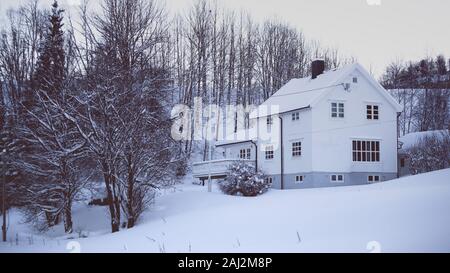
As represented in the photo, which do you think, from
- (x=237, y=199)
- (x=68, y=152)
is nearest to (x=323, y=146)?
(x=237, y=199)

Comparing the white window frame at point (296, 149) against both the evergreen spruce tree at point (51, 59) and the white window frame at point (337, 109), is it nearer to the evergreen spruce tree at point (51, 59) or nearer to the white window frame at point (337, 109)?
the white window frame at point (337, 109)

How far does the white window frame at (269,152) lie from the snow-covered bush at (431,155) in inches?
356

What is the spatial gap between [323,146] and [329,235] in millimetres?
17487

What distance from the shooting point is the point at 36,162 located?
2575 cm

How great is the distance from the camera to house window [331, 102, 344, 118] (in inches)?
1144

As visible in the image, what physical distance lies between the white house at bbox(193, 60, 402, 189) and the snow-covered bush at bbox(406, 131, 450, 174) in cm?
182

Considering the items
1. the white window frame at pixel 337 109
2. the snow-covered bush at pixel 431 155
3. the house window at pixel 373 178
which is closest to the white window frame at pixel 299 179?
the house window at pixel 373 178

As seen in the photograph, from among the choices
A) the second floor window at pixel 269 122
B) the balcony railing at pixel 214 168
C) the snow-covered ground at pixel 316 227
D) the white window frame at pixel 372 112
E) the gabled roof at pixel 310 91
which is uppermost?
the gabled roof at pixel 310 91

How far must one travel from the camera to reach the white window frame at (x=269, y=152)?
3157 centimetres

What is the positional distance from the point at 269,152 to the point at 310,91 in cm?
482

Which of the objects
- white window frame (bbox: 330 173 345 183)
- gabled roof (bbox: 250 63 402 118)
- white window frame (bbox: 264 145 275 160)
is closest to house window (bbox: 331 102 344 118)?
gabled roof (bbox: 250 63 402 118)

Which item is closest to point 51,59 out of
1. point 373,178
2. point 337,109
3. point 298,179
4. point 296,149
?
point 296,149

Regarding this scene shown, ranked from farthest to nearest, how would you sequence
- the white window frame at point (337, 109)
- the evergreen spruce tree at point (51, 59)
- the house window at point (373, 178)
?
the white window frame at point (337, 109), the house window at point (373, 178), the evergreen spruce tree at point (51, 59)
